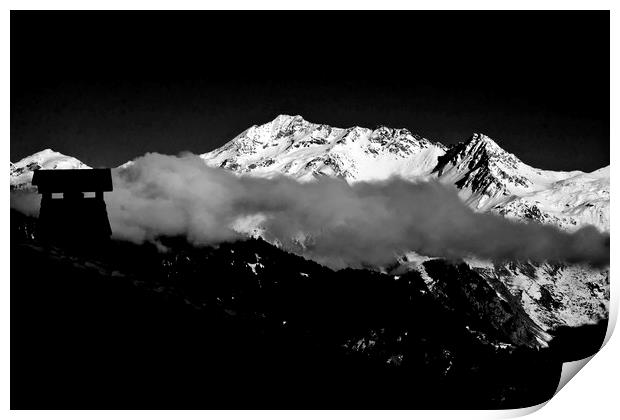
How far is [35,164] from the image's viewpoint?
22.0ft

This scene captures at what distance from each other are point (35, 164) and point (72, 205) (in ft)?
5.12

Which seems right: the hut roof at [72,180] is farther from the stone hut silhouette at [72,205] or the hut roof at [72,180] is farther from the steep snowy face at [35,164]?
the steep snowy face at [35,164]

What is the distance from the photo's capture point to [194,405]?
15.8 feet

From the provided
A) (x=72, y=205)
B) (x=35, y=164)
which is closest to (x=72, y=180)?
(x=72, y=205)

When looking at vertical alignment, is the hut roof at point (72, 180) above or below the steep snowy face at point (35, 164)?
below

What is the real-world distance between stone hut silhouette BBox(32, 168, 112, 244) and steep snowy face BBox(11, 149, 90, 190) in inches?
38.4

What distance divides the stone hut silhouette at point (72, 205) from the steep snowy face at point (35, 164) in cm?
97

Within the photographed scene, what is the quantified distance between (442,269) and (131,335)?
146 meters

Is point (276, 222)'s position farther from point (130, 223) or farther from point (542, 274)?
point (130, 223)

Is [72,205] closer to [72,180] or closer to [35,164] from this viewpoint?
[72,180]

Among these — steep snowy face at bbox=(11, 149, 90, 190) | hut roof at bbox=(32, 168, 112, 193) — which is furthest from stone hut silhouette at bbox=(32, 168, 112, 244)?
steep snowy face at bbox=(11, 149, 90, 190)

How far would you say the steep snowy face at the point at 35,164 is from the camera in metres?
6.54

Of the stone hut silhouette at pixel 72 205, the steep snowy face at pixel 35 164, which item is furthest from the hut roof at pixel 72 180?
the steep snowy face at pixel 35 164

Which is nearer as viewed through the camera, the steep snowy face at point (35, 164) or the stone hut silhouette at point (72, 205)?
the stone hut silhouette at point (72, 205)
